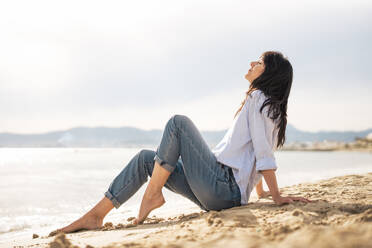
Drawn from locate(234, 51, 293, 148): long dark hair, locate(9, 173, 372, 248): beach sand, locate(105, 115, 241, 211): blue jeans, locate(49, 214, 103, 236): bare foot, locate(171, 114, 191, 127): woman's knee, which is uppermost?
locate(234, 51, 293, 148): long dark hair

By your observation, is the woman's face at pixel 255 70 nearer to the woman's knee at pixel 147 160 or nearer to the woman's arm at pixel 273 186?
the woman's arm at pixel 273 186

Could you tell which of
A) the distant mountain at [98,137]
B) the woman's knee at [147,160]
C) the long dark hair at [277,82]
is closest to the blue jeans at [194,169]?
the woman's knee at [147,160]

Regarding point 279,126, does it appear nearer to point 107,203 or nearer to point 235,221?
point 235,221

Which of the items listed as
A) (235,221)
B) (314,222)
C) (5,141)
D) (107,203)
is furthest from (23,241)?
(5,141)

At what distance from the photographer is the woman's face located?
8.15ft

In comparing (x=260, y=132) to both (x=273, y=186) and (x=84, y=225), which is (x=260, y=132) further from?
(x=84, y=225)

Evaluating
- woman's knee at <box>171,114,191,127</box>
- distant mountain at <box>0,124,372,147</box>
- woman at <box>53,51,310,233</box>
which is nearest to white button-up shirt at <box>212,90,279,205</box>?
woman at <box>53,51,310,233</box>

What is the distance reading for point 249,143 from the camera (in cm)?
240

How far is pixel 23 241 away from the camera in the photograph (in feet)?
8.34

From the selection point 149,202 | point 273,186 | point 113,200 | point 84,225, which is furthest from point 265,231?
point 84,225

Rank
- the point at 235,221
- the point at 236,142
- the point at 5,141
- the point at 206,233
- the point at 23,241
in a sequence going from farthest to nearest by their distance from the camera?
1. the point at 5,141
2. the point at 23,241
3. the point at 236,142
4. the point at 235,221
5. the point at 206,233

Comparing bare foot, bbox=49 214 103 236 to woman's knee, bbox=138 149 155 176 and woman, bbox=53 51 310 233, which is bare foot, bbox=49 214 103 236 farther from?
woman's knee, bbox=138 149 155 176

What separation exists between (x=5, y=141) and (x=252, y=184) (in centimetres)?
8035

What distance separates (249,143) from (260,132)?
0.52ft
